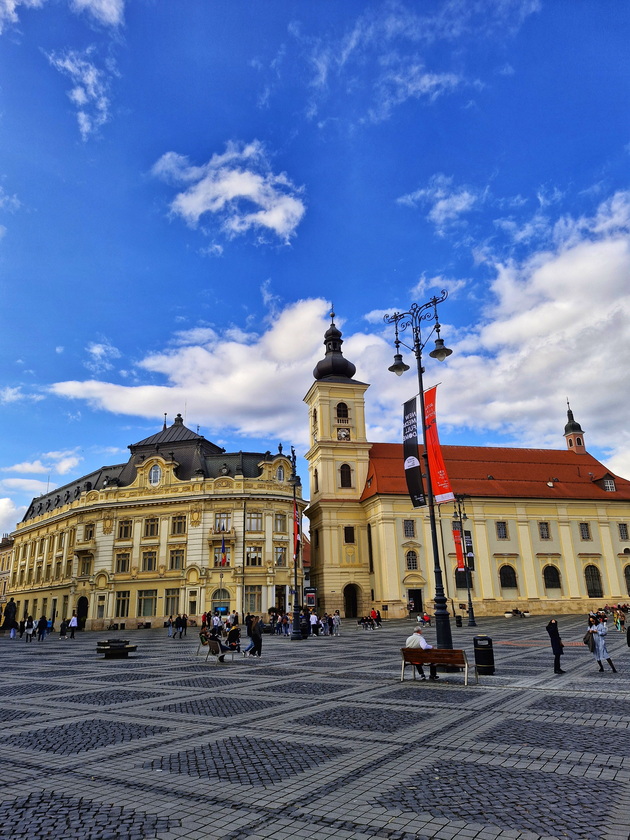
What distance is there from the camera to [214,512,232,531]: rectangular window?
54.7 metres

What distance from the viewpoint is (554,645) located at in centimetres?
1644

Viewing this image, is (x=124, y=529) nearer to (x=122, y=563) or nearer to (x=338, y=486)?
(x=122, y=563)

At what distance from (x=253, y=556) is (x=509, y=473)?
30069 millimetres

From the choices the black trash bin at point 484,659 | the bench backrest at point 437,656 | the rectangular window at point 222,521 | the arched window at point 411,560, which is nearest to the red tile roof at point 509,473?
the arched window at point 411,560

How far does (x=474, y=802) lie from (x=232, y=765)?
10.2 feet

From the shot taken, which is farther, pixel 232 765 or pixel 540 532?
pixel 540 532

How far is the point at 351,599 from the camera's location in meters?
60.3

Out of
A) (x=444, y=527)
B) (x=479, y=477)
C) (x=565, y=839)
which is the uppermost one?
(x=479, y=477)

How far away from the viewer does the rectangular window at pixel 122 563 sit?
56.0 meters

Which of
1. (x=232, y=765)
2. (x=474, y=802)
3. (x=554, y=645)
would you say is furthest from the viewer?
(x=554, y=645)

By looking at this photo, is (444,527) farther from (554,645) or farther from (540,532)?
(554,645)

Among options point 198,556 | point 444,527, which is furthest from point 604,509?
point 198,556

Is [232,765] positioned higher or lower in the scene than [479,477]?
lower

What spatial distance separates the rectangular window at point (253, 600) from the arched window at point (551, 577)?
2873 centimetres
